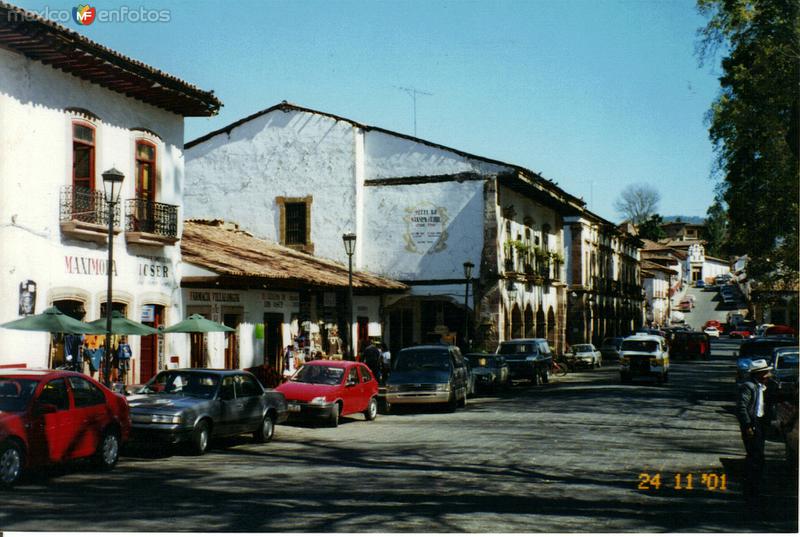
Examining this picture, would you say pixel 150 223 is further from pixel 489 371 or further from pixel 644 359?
pixel 644 359

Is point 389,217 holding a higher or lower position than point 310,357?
higher

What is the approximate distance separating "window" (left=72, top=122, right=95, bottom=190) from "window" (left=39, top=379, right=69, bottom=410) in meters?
7.95

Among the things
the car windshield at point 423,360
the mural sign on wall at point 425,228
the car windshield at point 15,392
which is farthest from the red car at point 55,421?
the mural sign on wall at point 425,228

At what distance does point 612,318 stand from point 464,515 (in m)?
59.0

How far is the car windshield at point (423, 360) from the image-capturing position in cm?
2359

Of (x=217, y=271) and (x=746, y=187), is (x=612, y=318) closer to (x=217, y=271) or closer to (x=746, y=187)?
(x=746, y=187)

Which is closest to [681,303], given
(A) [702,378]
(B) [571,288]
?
(B) [571,288]

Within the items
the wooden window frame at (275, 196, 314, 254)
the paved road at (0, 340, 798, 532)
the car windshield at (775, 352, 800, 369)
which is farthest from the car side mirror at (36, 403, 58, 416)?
the wooden window frame at (275, 196, 314, 254)

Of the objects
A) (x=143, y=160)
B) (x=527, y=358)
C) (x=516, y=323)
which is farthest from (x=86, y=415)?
(x=516, y=323)

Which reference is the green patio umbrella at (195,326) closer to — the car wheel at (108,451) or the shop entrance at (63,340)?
the shop entrance at (63,340)

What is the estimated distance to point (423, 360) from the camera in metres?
23.8

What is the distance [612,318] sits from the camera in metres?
66.0

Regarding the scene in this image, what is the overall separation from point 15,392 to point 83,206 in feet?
27.2
